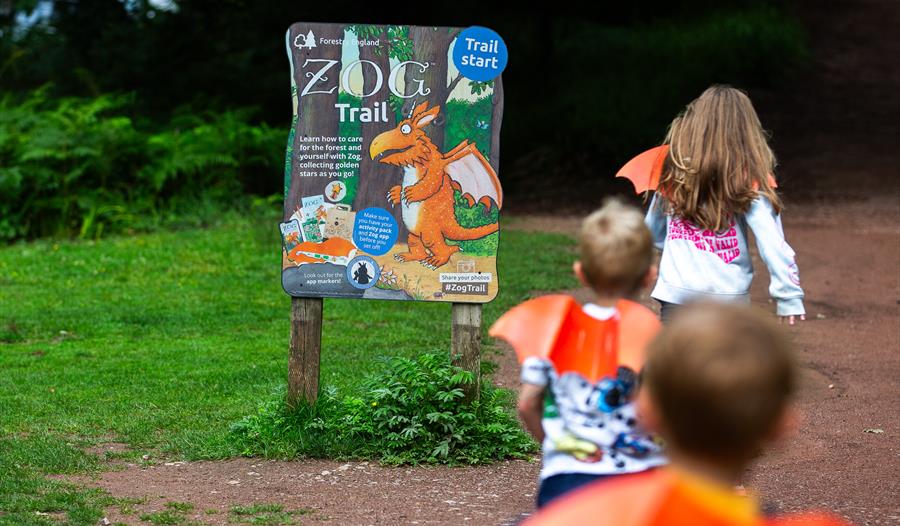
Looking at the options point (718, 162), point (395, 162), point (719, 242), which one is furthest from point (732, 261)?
point (395, 162)

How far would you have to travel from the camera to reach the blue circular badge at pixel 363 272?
5.91m

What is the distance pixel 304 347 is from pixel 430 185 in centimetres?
106

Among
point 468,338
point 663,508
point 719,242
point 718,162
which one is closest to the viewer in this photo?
point 663,508

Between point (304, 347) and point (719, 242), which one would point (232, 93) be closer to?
point (304, 347)

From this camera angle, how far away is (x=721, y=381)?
67.7 inches

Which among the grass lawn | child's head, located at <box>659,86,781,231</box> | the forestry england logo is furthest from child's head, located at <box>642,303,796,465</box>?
the forestry england logo

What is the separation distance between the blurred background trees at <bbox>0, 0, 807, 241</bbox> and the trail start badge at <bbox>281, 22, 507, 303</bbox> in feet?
29.0

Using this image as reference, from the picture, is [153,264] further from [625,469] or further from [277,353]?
[625,469]

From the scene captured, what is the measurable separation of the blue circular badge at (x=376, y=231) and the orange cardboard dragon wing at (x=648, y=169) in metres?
1.68

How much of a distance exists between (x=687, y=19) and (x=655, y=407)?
2640 centimetres

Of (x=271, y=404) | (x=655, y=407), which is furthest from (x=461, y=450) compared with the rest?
(x=655, y=407)

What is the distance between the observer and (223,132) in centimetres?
Answer: 1562

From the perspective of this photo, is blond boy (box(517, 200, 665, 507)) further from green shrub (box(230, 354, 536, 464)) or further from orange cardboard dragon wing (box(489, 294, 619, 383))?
green shrub (box(230, 354, 536, 464))

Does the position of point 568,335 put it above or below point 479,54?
below
